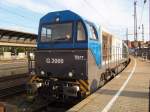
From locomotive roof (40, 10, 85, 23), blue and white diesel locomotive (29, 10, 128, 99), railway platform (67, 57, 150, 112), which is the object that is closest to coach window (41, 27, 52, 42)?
blue and white diesel locomotive (29, 10, 128, 99)

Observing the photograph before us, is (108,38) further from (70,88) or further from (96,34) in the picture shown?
(70,88)

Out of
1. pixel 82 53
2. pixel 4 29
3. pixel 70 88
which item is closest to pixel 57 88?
pixel 70 88

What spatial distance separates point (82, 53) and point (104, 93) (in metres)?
1.92

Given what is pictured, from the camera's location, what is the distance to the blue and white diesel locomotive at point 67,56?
9.85 meters

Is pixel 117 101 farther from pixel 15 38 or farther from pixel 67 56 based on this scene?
pixel 15 38

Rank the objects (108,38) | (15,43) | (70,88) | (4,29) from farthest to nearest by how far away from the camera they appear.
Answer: (15,43)
(4,29)
(108,38)
(70,88)

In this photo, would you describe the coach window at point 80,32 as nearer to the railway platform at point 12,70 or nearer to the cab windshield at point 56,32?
the cab windshield at point 56,32

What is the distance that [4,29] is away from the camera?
146ft

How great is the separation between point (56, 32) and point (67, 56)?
134 centimetres

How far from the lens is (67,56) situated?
1019 centimetres

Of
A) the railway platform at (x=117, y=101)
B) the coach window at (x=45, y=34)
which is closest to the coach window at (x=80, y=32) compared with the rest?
the coach window at (x=45, y=34)

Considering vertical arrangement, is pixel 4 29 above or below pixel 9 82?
above

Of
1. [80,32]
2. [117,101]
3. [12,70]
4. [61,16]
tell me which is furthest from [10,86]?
[12,70]

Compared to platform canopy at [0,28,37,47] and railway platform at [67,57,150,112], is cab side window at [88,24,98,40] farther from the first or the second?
platform canopy at [0,28,37,47]
